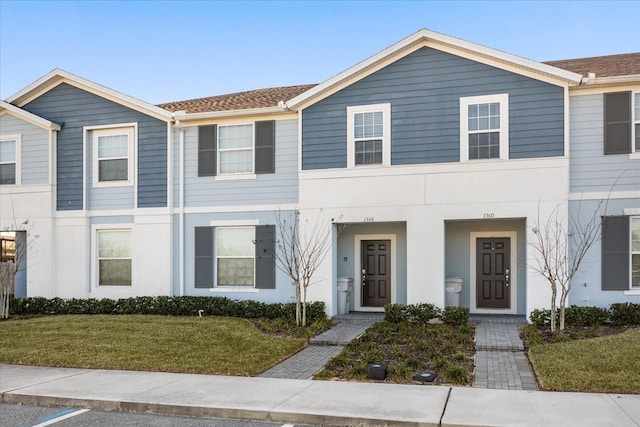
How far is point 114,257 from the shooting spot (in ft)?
56.4

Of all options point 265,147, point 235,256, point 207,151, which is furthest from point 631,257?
point 207,151

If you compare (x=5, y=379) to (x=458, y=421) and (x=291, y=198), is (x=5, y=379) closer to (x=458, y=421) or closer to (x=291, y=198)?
(x=458, y=421)

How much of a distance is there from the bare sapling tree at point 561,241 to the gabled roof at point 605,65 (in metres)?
3.46

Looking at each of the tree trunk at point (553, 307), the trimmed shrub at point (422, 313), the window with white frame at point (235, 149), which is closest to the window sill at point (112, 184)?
the window with white frame at point (235, 149)

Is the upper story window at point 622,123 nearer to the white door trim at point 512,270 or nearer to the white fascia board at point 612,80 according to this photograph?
the white fascia board at point 612,80

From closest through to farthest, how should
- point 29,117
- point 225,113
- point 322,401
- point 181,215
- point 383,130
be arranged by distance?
point 322,401 → point 383,130 → point 225,113 → point 181,215 → point 29,117

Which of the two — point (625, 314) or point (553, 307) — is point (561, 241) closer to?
point (553, 307)

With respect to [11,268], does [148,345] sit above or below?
below

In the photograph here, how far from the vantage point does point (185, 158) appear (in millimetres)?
16719

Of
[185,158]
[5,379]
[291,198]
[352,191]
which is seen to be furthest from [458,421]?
[185,158]

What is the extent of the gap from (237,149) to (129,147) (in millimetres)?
3374

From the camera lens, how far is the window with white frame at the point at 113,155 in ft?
55.9

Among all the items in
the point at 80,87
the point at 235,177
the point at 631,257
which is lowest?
the point at 631,257

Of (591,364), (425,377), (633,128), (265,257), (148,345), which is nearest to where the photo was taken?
(425,377)
